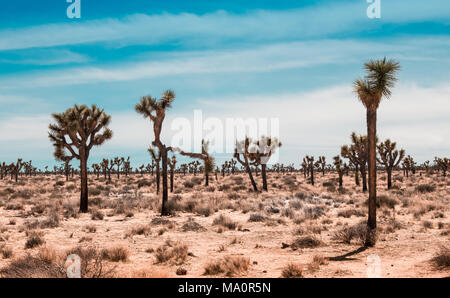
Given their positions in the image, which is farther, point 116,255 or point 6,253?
point 6,253

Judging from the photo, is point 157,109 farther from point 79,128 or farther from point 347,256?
point 347,256

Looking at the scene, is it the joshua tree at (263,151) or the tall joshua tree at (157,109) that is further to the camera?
the joshua tree at (263,151)

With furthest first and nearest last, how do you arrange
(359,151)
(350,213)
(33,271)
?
(359,151)
(350,213)
(33,271)

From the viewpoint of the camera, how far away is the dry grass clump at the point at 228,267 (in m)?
9.27

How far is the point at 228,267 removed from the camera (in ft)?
30.7

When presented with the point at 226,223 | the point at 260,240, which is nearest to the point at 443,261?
the point at 260,240

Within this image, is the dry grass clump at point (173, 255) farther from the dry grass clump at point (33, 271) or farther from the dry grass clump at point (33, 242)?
the dry grass clump at point (33, 242)

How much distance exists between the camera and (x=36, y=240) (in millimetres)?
12844

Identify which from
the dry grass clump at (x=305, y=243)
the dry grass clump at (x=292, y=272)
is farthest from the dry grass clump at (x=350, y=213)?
the dry grass clump at (x=292, y=272)
